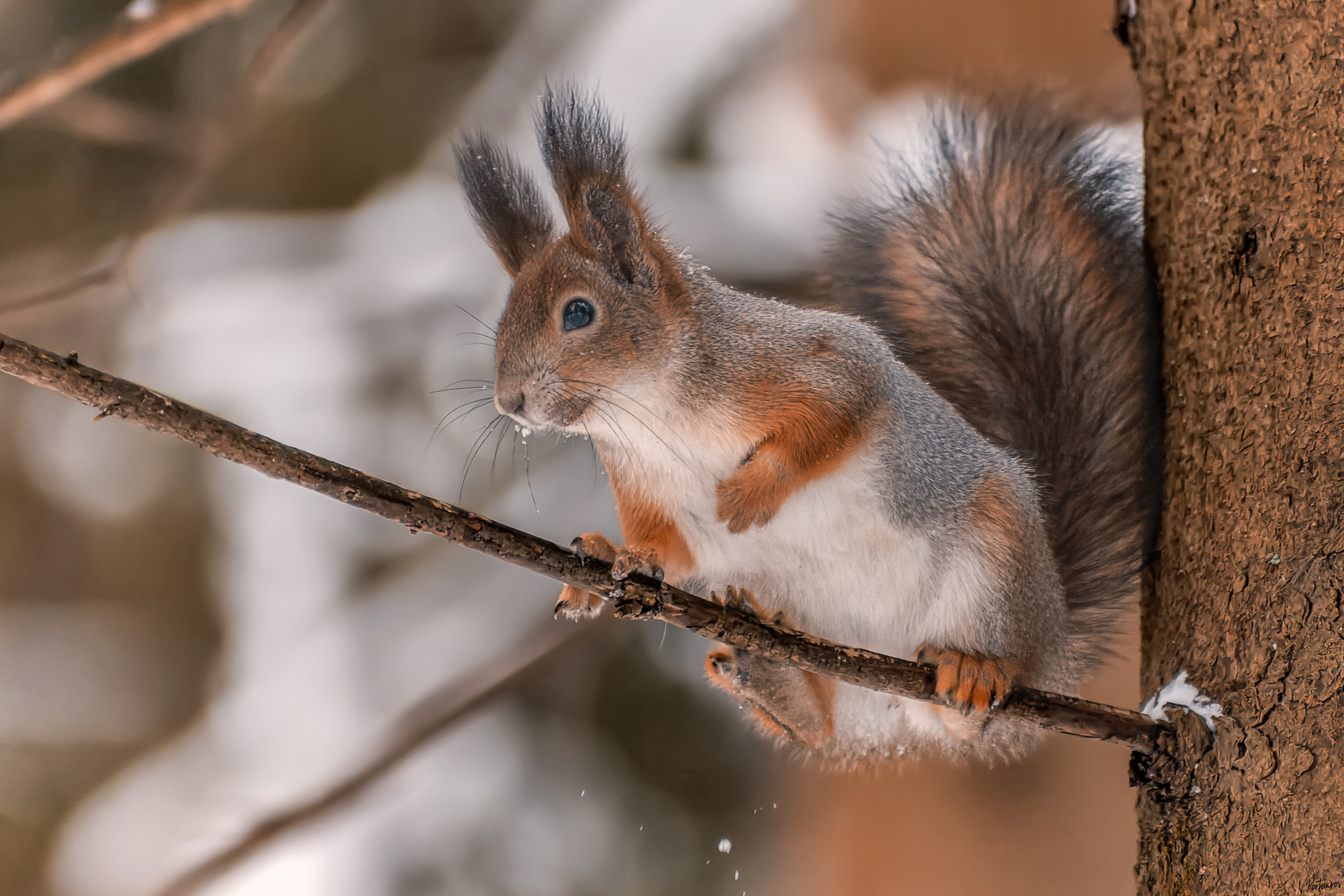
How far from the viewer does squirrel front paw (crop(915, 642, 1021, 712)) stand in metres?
1.12

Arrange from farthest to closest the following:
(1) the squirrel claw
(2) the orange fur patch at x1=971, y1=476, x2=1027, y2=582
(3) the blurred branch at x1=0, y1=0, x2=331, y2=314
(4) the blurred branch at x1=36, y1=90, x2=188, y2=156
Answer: (4) the blurred branch at x1=36, y1=90, x2=188, y2=156, (3) the blurred branch at x1=0, y1=0, x2=331, y2=314, (2) the orange fur patch at x1=971, y1=476, x2=1027, y2=582, (1) the squirrel claw

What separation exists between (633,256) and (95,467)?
1.63 meters

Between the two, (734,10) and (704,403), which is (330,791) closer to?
(704,403)

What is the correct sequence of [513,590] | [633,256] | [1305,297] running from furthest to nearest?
[513,590], [633,256], [1305,297]

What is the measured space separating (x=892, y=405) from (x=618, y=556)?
0.42 metres

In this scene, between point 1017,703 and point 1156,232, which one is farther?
point 1156,232

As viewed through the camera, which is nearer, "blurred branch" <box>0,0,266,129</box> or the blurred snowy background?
"blurred branch" <box>0,0,266,129</box>

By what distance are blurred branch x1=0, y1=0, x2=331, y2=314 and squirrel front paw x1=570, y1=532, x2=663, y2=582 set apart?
0.99m

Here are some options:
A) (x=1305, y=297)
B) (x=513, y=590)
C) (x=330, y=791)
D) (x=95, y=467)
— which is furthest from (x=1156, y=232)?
(x=95, y=467)

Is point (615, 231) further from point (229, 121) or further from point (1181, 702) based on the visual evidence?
point (229, 121)

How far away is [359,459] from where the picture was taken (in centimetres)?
223

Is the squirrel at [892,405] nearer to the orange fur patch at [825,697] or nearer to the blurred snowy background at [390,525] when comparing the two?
the orange fur patch at [825,697]

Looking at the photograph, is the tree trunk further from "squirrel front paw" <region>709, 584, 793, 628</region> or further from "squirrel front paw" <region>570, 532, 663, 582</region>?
"squirrel front paw" <region>570, 532, 663, 582</region>

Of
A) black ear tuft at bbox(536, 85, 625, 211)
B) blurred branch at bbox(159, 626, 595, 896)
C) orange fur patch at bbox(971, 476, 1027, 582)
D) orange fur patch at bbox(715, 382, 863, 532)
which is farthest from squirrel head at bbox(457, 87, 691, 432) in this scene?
blurred branch at bbox(159, 626, 595, 896)
